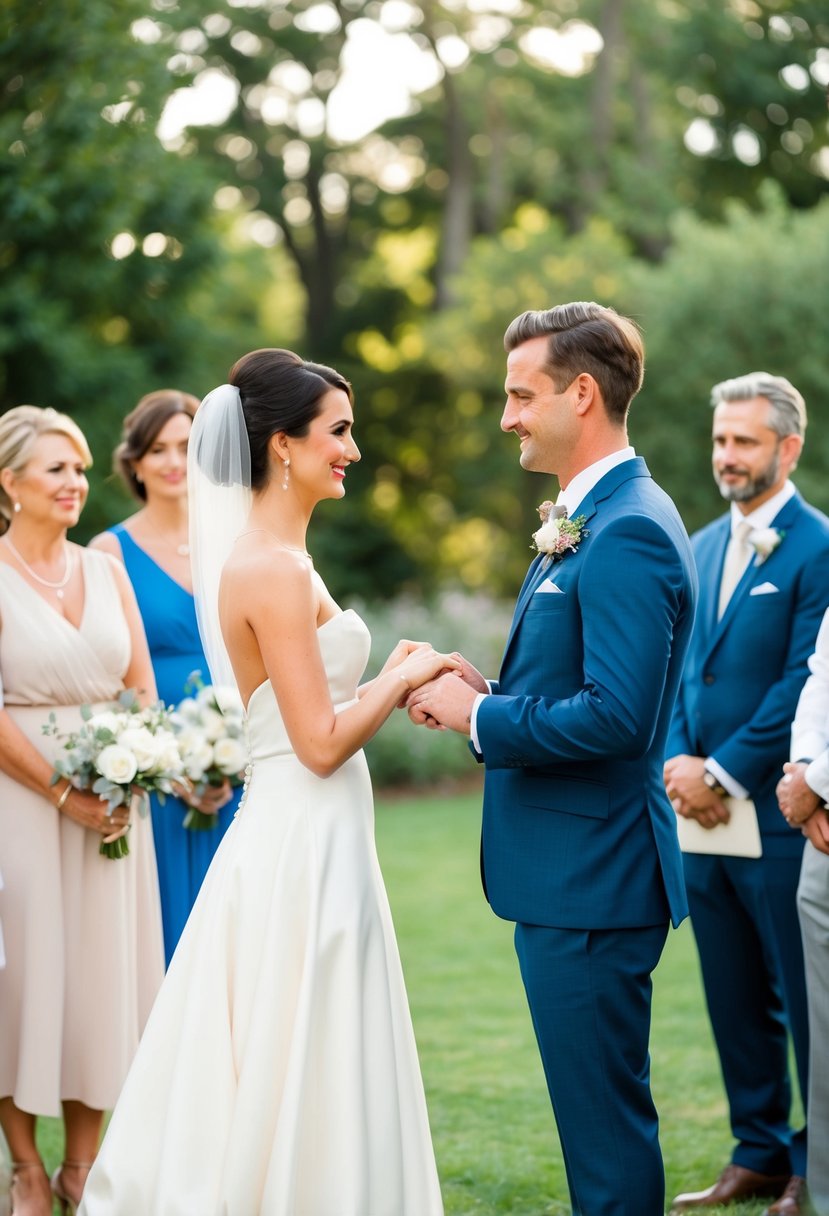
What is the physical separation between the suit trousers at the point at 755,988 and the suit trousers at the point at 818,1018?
663 mm

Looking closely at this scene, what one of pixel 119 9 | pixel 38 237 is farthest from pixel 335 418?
pixel 38 237

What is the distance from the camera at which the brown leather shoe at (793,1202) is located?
16.3 ft

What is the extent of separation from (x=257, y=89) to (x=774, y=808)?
26459 millimetres

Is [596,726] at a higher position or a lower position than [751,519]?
lower

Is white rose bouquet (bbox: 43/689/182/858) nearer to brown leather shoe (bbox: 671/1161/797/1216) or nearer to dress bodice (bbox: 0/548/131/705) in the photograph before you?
dress bodice (bbox: 0/548/131/705)

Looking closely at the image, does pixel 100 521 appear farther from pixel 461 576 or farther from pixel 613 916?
pixel 613 916

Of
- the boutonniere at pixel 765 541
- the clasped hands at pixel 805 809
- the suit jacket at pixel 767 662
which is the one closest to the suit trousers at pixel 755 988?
the suit jacket at pixel 767 662

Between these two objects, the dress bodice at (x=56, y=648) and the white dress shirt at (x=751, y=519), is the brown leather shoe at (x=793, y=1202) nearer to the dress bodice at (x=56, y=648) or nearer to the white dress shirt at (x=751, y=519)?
the white dress shirt at (x=751, y=519)

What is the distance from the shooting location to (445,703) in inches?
155

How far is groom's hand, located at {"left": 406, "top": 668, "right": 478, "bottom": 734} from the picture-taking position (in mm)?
3887

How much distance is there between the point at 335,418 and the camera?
4207mm

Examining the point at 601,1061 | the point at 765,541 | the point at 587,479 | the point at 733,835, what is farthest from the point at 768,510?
the point at 601,1061

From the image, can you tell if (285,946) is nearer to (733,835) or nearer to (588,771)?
(588,771)

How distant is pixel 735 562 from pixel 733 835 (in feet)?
3.41
